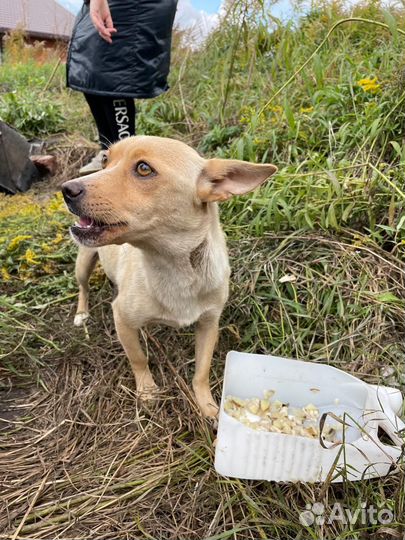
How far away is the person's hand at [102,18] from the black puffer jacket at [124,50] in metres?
0.19

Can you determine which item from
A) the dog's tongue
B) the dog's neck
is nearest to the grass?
the dog's neck

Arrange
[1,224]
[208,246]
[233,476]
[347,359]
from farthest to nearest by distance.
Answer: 1. [1,224]
2. [347,359]
3. [208,246]
4. [233,476]

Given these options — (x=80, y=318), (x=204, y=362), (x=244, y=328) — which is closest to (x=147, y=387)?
(x=204, y=362)

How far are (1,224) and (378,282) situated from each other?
306cm

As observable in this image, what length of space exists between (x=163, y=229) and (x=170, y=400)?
36.8 inches

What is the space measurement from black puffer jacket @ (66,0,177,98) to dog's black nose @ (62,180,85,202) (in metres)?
1.84

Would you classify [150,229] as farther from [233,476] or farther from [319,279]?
[319,279]

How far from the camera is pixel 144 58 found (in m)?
3.29

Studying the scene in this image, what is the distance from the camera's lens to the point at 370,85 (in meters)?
3.45

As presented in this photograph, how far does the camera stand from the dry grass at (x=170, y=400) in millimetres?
1750

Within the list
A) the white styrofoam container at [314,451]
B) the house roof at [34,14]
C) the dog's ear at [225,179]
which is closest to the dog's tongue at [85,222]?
the dog's ear at [225,179]

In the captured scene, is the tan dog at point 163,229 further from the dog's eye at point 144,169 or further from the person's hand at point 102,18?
the person's hand at point 102,18

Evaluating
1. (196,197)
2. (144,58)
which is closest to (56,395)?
(196,197)

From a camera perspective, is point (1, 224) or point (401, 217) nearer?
point (401, 217)
